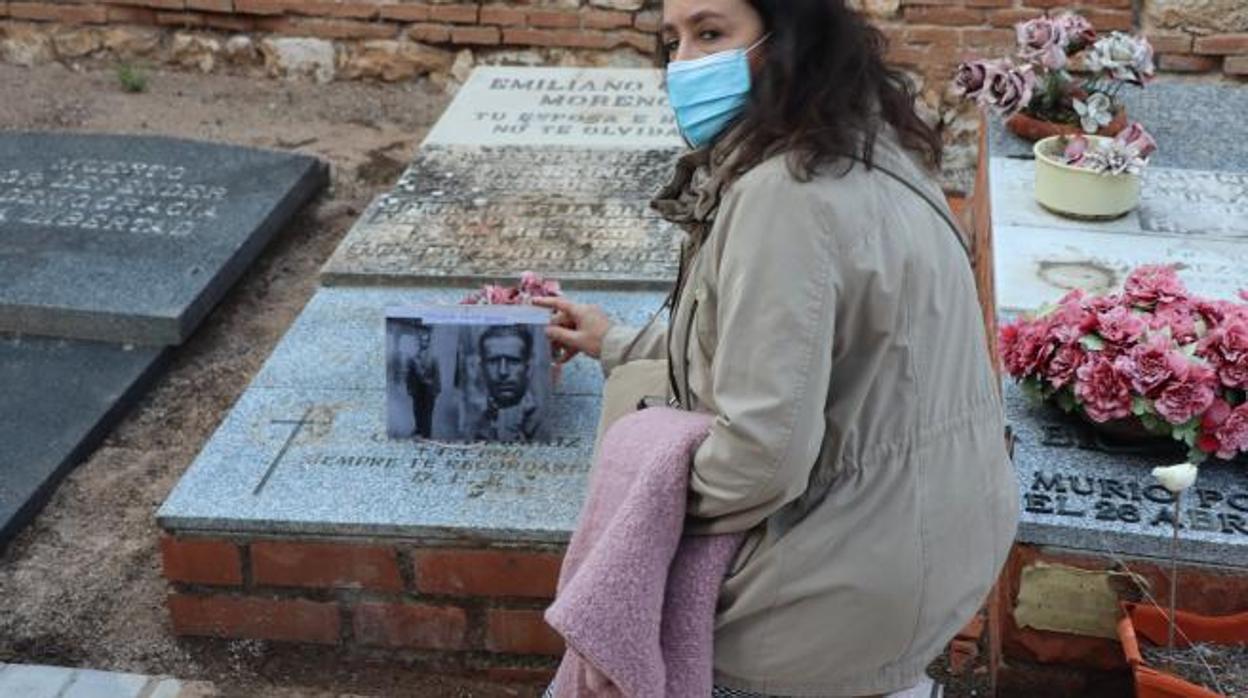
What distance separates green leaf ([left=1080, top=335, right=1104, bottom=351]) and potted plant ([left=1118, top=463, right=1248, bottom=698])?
0.36 metres

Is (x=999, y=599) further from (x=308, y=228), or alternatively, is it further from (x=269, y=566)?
(x=308, y=228)

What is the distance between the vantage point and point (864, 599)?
5.94ft

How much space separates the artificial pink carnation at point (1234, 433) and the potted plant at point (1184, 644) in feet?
0.65

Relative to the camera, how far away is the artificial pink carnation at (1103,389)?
2.79 metres

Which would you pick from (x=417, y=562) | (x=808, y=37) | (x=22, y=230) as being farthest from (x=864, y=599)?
(x=22, y=230)

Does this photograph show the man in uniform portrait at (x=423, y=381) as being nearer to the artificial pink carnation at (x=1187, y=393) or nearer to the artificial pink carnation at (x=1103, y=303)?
the artificial pink carnation at (x=1103, y=303)

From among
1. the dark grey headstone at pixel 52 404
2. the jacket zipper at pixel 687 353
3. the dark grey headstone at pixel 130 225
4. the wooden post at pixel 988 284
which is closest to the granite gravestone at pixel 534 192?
the dark grey headstone at pixel 130 225

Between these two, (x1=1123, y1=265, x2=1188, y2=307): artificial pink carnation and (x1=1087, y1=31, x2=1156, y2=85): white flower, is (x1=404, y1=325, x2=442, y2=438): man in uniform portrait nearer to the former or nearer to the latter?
(x1=1123, y1=265, x2=1188, y2=307): artificial pink carnation

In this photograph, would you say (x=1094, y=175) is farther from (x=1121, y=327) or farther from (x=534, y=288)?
(x=534, y=288)

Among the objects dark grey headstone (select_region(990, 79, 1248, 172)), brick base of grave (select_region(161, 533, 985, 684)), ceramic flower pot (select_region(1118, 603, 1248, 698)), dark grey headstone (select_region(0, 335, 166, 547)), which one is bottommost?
dark grey headstone (select_region(0, 335, 166, 547))

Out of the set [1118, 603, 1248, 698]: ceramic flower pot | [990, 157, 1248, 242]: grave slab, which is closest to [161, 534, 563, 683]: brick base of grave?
[1118, 603, 1248, 698]: ceramic flower pot

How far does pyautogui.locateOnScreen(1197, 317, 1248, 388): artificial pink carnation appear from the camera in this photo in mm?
2754

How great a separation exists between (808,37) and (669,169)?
318 centimetres

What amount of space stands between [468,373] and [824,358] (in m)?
1.60
